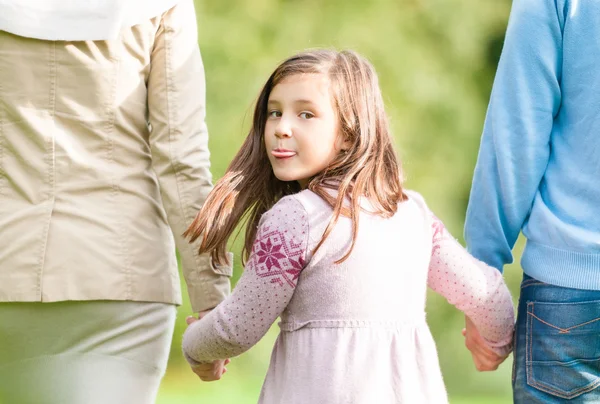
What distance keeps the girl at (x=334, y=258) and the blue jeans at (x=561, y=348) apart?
0.38ft

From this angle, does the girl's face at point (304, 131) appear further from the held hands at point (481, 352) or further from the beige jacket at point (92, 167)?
the held hands at point (481, 352)

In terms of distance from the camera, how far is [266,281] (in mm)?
1677

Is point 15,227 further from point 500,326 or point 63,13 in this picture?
point 500,326

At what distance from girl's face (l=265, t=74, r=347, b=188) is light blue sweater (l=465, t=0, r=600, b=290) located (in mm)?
341

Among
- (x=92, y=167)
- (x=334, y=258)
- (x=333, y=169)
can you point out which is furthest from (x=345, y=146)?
(x=92, y=167)

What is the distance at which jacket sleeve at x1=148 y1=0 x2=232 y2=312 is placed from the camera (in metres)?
1.96

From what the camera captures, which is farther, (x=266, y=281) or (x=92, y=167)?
(x=92, y=167)

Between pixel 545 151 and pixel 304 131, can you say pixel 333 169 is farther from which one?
pixel 545 151

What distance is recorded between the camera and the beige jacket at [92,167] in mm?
1820

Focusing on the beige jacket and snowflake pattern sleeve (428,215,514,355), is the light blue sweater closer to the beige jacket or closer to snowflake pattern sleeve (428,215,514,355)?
snowflake pattern sleeve (428,215,514,355)

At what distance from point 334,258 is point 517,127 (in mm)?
488

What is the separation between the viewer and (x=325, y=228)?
166 centimetres

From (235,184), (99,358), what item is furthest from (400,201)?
A: (99,358)

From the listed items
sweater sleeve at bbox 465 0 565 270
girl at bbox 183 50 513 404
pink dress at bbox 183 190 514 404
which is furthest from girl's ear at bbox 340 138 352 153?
sweater sleeve at bbox 465 0 565 270
